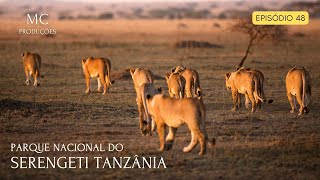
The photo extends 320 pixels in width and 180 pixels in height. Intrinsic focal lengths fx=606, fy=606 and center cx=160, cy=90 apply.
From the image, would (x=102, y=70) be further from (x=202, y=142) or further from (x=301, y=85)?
(x=202, y=142)

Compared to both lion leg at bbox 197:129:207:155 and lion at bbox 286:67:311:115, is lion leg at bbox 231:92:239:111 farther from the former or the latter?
lion leg at bbox 197:129:207:155

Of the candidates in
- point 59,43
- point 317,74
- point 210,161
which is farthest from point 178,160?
point 59,43

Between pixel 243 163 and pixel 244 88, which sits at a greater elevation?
pixel 244 88

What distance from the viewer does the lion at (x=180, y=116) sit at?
10.8 m

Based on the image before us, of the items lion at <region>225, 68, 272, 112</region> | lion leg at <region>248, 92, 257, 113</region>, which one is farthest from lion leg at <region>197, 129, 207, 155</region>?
lion leg at <region>248, 92, 257, 113</region>

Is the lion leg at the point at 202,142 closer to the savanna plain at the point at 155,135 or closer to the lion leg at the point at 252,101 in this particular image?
the savanna plain at the point at 155,135

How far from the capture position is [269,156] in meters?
11.2

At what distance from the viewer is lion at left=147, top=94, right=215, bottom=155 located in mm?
10781

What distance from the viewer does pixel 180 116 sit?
433 inches

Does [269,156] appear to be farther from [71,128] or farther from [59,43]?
[59,43]

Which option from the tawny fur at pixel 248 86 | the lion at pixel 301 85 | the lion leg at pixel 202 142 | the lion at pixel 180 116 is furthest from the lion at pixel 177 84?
the lion leg at pixel 202 142

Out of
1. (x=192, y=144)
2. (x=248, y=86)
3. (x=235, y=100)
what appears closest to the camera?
(x=192, y=144)

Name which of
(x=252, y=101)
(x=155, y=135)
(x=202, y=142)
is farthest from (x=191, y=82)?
(x=202, y=142)

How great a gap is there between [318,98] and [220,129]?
247 inches
